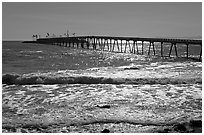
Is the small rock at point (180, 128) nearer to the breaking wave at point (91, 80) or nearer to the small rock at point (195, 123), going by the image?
the small rock at point (195, 123)

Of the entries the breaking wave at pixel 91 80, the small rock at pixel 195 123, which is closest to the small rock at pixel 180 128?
the small rock at pixel 195 123

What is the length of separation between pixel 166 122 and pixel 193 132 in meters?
1.03

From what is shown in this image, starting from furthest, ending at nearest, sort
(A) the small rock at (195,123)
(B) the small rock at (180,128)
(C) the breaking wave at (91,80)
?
(C) the breaking wave at (91,80), (A) the small rock at (195,123), (B) the small rock at (180,128)

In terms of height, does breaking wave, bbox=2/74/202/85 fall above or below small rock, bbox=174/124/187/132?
above

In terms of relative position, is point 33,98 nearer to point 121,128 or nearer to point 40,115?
point 40,115

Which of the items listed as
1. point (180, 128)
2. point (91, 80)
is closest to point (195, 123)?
point (180, 128)

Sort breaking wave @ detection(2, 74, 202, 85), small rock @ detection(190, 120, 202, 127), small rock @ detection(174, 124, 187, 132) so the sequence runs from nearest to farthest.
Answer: small rock @ detection(174, 124, 187, 132)
small rock @ detection(190, 120, 202, 127)
breaking wave @ detection(2, 74, 202, 85)

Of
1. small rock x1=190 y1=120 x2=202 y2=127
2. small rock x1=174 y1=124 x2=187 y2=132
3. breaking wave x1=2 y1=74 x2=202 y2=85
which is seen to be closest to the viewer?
small rock x1=174 y1=124 x2=187 y2=132

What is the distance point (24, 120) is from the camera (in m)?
7.33

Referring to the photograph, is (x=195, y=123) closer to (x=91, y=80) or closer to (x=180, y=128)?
(x=180, y=128)

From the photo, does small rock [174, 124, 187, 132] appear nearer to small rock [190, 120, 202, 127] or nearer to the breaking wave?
small rock [190, 120, 202, 127]

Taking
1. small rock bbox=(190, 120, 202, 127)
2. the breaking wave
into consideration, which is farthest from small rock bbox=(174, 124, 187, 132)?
the breaking wave

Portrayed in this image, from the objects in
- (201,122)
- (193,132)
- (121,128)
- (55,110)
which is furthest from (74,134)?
(201,122)

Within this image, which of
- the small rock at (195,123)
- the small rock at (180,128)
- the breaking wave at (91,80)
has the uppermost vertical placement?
the breaking wave at (91,80)
